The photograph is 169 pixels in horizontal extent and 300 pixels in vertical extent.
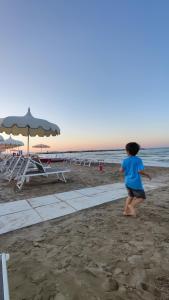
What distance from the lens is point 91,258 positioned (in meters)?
2.34

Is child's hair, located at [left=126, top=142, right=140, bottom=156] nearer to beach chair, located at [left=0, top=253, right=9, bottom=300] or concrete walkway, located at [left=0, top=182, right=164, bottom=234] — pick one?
concrete walkway, located at [left=0, top=182, right=164, bottom=234]

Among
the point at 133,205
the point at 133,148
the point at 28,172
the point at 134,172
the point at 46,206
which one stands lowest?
the point at 46,206

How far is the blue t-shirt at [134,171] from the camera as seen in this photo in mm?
3693

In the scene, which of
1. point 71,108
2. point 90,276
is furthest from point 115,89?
point 90,276

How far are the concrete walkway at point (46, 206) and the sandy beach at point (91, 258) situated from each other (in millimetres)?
291

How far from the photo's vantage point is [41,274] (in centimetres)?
203

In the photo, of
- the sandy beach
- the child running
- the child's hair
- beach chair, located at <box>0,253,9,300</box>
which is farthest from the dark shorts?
beach chair, located at <box>0,253,9,300</box>

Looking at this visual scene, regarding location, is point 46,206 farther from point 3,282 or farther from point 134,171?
point 3,282

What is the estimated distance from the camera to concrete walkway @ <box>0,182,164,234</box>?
11.8 ft

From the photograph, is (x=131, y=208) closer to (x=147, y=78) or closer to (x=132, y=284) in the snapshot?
(x=132, y=284)

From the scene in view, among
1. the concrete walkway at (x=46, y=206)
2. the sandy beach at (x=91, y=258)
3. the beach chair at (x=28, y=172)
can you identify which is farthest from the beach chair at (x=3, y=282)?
the beach chair at (x=28, y=172)

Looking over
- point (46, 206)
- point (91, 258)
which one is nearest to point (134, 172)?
point (91, 258)

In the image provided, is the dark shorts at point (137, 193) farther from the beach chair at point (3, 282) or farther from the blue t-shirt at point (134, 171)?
the beach chair at point (3, 282)

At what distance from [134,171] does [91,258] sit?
6.30ft
